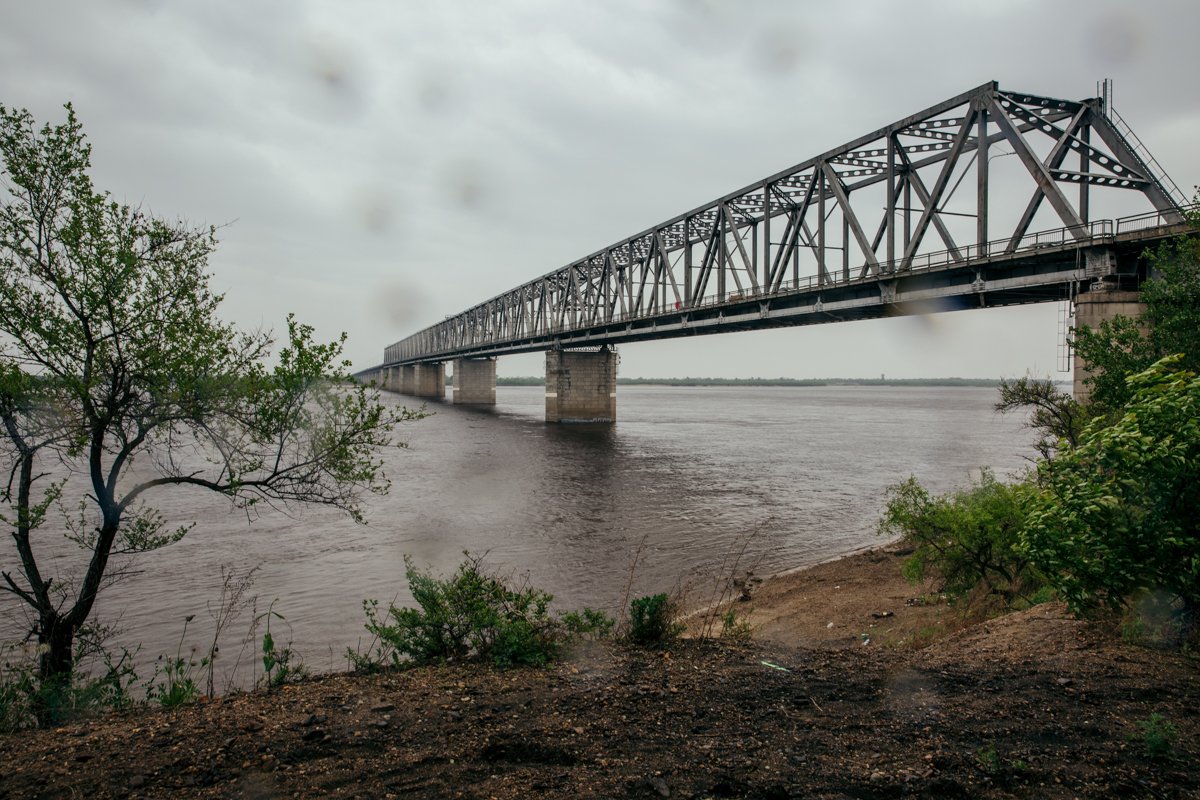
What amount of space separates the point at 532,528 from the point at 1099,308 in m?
19.4

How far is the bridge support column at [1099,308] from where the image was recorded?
59.8 ft

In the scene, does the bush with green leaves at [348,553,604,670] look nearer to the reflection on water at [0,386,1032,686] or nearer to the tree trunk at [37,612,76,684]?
the reflection on water at [0,386,1032,686]

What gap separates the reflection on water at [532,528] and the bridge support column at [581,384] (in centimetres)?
2697

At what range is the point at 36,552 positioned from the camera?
63.0ft

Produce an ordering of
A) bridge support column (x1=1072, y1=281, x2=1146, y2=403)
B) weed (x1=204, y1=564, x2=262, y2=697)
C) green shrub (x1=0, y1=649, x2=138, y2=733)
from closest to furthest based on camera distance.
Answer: green shrub (x1=0, y1=649, x2=138, y2=733), weed (x1=204, y1=564, x2=262, y2=697), bridge support column (x1=1072, y1=281, x2=1146, y2=403)

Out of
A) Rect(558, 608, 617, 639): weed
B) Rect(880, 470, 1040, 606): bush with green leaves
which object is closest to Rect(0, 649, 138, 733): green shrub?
Rect(558, 608, 617, 639): weed

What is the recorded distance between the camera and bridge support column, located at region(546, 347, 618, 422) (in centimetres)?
7944

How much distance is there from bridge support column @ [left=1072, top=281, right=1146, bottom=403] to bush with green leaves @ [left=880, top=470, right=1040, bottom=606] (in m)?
7.57

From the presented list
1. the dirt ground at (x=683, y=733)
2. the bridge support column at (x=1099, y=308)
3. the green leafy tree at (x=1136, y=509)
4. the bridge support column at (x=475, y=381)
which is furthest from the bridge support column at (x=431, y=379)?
the green leafy tree at (x=1136, y=509)

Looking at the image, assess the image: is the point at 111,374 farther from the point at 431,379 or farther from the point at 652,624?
the point at 431,379

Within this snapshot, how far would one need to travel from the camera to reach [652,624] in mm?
8477

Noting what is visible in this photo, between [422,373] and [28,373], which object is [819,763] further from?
[422,373]

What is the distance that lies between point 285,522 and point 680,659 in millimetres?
21231

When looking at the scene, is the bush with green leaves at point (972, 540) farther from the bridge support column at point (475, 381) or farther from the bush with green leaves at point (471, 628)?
the bridge support column at point (475, 381)
